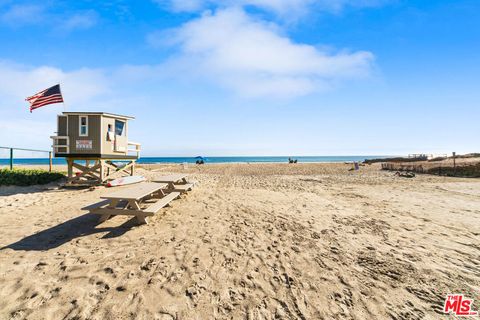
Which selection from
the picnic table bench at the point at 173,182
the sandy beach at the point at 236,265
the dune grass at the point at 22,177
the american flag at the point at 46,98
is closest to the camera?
the sandy beach at the point at 236,265

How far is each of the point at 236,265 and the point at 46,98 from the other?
13.2m

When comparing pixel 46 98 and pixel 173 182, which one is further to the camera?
pixel 46 98

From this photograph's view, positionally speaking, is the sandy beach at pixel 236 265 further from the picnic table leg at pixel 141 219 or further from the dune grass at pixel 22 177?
the dune grass at pixel 22 177

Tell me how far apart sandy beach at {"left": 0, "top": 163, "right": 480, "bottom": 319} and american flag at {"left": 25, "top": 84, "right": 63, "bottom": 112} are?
6339 mm

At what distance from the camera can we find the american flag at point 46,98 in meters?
10.5

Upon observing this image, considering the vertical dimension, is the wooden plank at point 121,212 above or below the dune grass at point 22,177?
below

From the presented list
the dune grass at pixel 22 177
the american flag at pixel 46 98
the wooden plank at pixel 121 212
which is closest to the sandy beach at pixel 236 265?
the wooden plank at pixel 121 212

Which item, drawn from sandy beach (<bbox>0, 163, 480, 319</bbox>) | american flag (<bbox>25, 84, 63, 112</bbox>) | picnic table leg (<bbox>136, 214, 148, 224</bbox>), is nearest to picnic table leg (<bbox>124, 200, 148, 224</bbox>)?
picnic table leg (<bbox>136, 214, 148, 224</bbox>)

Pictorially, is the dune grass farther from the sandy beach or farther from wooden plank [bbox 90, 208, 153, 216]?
wooden plank [bbox 90, 208, 153, 216]

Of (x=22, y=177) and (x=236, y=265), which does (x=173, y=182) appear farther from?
(x=22, y=177)

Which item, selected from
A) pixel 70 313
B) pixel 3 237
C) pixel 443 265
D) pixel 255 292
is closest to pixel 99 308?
pixel 70 313

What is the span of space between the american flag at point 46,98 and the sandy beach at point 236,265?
6.34 meters

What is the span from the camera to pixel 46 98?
36.2ft

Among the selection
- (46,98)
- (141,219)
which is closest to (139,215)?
(141,219)
